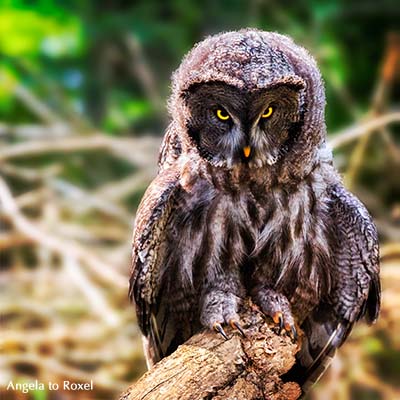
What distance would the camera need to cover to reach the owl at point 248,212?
2574 mm

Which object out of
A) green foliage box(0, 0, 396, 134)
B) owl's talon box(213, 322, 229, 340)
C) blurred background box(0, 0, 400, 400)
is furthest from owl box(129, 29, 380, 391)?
green foliage box(0, 0, 396, 134)

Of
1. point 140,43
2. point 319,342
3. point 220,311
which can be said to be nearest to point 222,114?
point 220,311

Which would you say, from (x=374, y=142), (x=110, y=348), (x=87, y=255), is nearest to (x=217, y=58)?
(x=87, y=255)

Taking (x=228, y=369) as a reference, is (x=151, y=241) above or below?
above

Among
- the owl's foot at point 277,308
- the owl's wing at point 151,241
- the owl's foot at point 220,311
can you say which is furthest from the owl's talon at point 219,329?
the owl's wing at point 151,241

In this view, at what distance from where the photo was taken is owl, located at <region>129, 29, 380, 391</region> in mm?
2574

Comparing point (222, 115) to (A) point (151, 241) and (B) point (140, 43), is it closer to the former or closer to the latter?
(A) point (151, 241)

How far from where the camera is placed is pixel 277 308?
2.69 metres

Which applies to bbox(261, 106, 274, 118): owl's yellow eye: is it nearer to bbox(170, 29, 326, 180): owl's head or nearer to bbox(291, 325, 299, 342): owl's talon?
bbox(170, 29, 326, 180): owl's head

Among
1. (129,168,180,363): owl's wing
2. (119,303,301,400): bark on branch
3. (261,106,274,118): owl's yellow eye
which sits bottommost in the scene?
(119,303,301,400): bark on branch

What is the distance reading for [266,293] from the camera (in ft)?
9.05

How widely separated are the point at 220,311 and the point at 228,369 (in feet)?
1.04

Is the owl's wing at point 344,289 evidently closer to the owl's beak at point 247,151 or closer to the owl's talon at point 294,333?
the owl's talon at point 294,333

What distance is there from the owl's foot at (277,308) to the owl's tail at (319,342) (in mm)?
289
